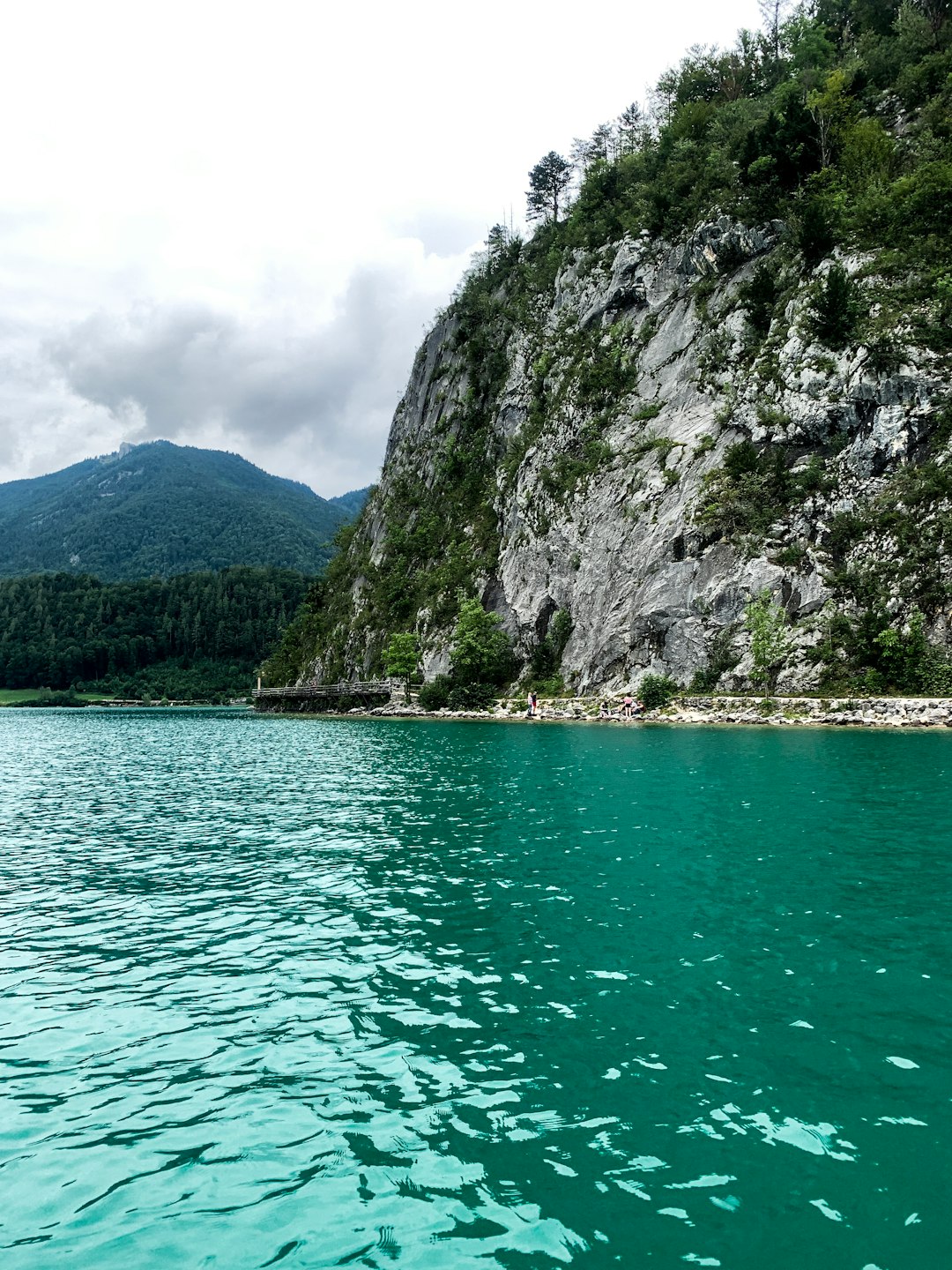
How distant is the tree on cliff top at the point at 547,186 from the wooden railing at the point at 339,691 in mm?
77324

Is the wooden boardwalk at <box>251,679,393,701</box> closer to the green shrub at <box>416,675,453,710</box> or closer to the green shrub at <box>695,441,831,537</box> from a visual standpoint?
the green shrub at <box>416,675,453,710</box>

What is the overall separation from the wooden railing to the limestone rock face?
9277 millimetres

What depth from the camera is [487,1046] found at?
29.0 ft

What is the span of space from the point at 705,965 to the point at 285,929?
7.28 m

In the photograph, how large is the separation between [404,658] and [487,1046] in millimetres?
82755

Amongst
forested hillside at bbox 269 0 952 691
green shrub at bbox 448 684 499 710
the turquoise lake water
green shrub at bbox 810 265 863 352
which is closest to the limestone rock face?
forested hillside at bbox 269 0 952 691

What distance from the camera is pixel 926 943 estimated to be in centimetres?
1139

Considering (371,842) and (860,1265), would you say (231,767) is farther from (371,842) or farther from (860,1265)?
(860,1265)

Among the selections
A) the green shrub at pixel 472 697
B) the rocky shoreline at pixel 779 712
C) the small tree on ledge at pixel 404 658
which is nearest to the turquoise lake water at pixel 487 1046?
the rocky shoreline at pixel 779 712

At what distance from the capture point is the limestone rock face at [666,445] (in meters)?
57.7

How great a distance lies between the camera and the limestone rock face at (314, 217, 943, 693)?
57719 millimetres

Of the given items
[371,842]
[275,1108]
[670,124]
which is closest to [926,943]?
[275,1108]

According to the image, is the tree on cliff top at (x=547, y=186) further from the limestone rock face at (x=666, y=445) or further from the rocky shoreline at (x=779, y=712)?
the rocky shoreline at (x=779, y=712)

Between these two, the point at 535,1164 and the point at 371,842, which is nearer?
the point at 535,1164
